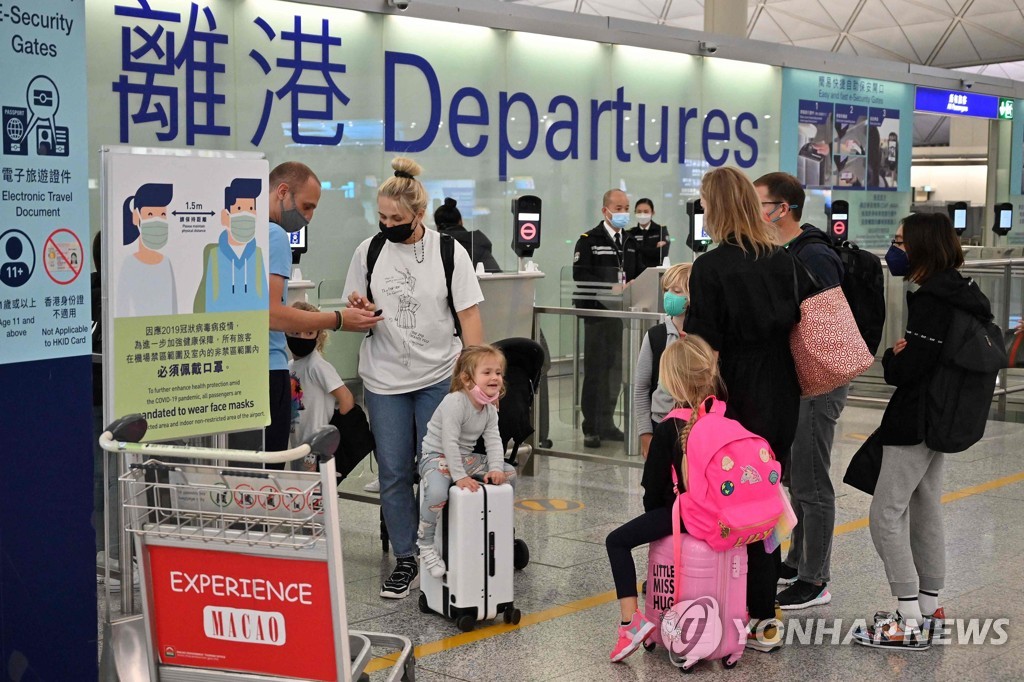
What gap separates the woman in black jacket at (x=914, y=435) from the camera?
172 inches

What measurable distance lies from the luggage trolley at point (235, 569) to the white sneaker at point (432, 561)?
1761 millimetres

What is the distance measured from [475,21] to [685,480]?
7.44 metres

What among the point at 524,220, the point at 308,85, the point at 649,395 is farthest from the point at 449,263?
the point at 308,85

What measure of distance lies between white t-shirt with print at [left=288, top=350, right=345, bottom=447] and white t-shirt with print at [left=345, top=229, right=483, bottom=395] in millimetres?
326

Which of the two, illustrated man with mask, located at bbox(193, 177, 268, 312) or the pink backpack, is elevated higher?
illustrated man with mask, located at bbox(193, 177, 268, 312)

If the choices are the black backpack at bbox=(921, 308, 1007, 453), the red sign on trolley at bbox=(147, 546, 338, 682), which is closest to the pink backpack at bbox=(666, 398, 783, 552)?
the black backpack at bbox=(921, 308, 1007, 453)

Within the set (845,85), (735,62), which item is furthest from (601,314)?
(845,85)

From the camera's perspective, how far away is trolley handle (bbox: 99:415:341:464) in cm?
257

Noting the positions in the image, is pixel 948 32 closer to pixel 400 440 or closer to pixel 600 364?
pixel 600 364

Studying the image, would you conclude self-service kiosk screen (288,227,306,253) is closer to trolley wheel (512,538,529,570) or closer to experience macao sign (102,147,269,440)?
trolley wheel (512,538,529,570)

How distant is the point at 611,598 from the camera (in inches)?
197

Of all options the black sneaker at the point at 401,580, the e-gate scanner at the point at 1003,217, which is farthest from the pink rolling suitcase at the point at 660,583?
the e-gate scanner at the point at 1003,217

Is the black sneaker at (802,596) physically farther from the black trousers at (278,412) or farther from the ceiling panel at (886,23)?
the ceiling panel at (886,23)

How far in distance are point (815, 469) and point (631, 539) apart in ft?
3.23
